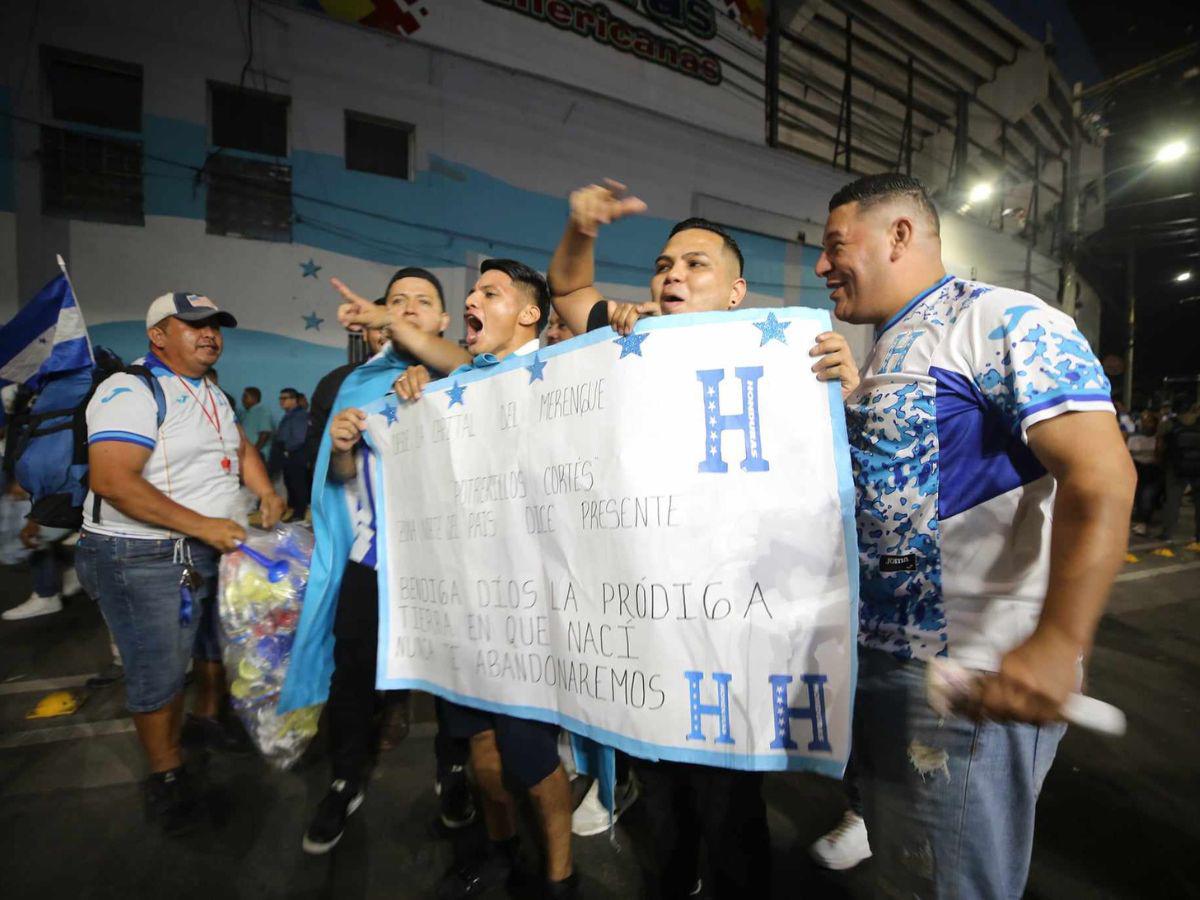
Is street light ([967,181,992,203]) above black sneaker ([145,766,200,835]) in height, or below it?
above

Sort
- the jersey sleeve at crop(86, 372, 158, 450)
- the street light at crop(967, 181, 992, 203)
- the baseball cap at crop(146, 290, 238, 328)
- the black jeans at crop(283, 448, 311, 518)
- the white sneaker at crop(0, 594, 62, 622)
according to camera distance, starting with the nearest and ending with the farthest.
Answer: the jersey sleeve at crop(86, 372, 158, 450) → the baseball cap at crop(146, 290, 238, 328) → the white sneaker at crop(0, 594, 62, 622) → the black jeans at crop(283, 448, 311, 518) → the street light at crop(967, 181, 992, 203)

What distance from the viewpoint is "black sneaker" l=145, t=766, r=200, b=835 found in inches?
96.5

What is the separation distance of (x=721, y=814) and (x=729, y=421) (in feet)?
3.50

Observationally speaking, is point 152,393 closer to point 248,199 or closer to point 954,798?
point 954,798

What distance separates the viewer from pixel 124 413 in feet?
7.86

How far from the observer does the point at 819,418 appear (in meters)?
1.34

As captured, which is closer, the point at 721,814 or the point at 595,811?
the point at 721,814

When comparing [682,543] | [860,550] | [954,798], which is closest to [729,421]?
[682,543]

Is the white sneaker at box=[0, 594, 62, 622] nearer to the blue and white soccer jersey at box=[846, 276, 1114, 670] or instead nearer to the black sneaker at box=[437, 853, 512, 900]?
the black sneaker at box=[437, 853, 512, 900]

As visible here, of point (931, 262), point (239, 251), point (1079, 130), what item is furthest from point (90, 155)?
point (1079, 130)

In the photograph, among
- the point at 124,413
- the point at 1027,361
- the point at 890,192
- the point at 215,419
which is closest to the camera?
the point at 1027,361

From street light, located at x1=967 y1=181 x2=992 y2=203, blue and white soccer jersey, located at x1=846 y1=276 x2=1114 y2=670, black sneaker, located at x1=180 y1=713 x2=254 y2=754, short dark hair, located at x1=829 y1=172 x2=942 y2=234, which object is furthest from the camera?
street light, located at x1=967 y1=181 x2=992 y2=203

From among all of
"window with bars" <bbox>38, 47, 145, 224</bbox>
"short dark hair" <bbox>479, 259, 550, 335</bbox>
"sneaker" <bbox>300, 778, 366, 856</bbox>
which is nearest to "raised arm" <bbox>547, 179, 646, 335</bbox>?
"short dark hair" <bbox>479, 259, 550, 335</bbox>

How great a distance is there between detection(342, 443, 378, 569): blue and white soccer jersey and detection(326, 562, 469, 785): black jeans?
0.06 metres
